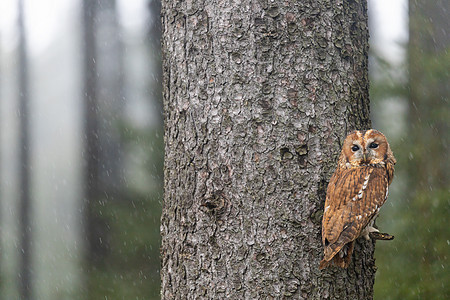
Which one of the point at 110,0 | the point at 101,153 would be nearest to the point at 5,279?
the point at 101,153

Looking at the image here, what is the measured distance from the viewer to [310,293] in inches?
74.2

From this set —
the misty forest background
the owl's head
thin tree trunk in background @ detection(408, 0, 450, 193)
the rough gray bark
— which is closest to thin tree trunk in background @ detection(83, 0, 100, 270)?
the misty forest background

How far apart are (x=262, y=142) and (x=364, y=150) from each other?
21.3 inches

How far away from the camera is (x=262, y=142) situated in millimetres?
1938

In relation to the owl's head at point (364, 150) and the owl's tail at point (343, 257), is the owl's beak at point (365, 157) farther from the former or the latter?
the owl's tail at point (343, 257)

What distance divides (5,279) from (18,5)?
7900mm

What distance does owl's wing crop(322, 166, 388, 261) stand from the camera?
6.00ft

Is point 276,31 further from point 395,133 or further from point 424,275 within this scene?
point 395,133

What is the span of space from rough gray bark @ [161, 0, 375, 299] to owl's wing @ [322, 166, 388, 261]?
72 mm

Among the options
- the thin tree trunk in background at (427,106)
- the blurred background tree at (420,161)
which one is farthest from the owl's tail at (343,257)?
the thin tree trunk in background at (427,106)

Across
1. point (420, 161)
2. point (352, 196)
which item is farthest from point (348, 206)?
point (420, 161)

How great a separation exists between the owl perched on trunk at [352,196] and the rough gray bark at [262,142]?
65 mm

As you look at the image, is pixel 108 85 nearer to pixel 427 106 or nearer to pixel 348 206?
pixel 427 106

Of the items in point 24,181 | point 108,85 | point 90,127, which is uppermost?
point 108,85
